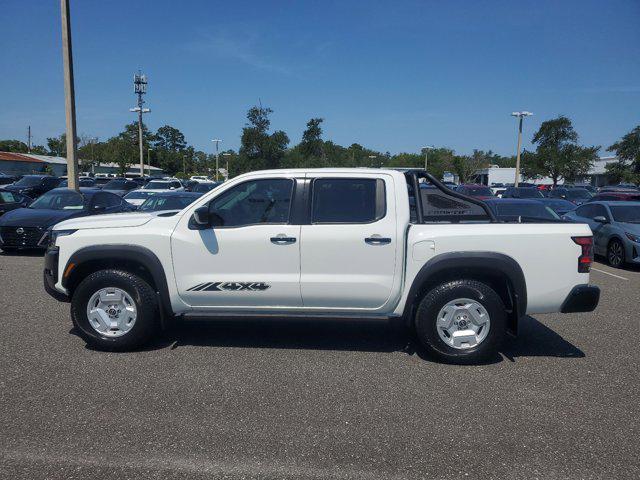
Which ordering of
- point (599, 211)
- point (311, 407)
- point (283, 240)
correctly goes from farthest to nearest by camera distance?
point (599, 211) → point (283, 240) → point (311, 407)

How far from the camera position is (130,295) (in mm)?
5164

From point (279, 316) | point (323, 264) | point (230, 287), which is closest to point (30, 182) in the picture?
point (230, 287)

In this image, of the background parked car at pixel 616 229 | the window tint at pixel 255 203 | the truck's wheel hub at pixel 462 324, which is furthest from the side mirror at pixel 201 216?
the background parked car at pixel 616 229

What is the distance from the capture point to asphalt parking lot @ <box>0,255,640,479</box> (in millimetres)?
3309

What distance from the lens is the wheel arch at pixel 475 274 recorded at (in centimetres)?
482

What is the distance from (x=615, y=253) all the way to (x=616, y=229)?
1.81 ft

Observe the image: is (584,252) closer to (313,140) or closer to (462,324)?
(462,324)

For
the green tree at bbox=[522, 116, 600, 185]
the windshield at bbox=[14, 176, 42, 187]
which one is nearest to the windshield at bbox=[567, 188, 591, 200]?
the green tree at bbox=[522, 116, 600, 185]

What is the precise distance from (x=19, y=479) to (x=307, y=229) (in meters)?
2.95

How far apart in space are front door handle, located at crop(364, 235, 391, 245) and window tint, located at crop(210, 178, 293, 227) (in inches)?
33.1

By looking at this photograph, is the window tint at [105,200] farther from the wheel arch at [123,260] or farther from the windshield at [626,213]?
the windshield at [626,213]

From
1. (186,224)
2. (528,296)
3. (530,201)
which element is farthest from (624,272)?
(186,224)

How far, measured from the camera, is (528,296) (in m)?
4.88

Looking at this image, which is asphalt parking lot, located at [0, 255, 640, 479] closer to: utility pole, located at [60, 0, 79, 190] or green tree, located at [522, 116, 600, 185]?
utility pole, located at [60, 0, 79, 190]
